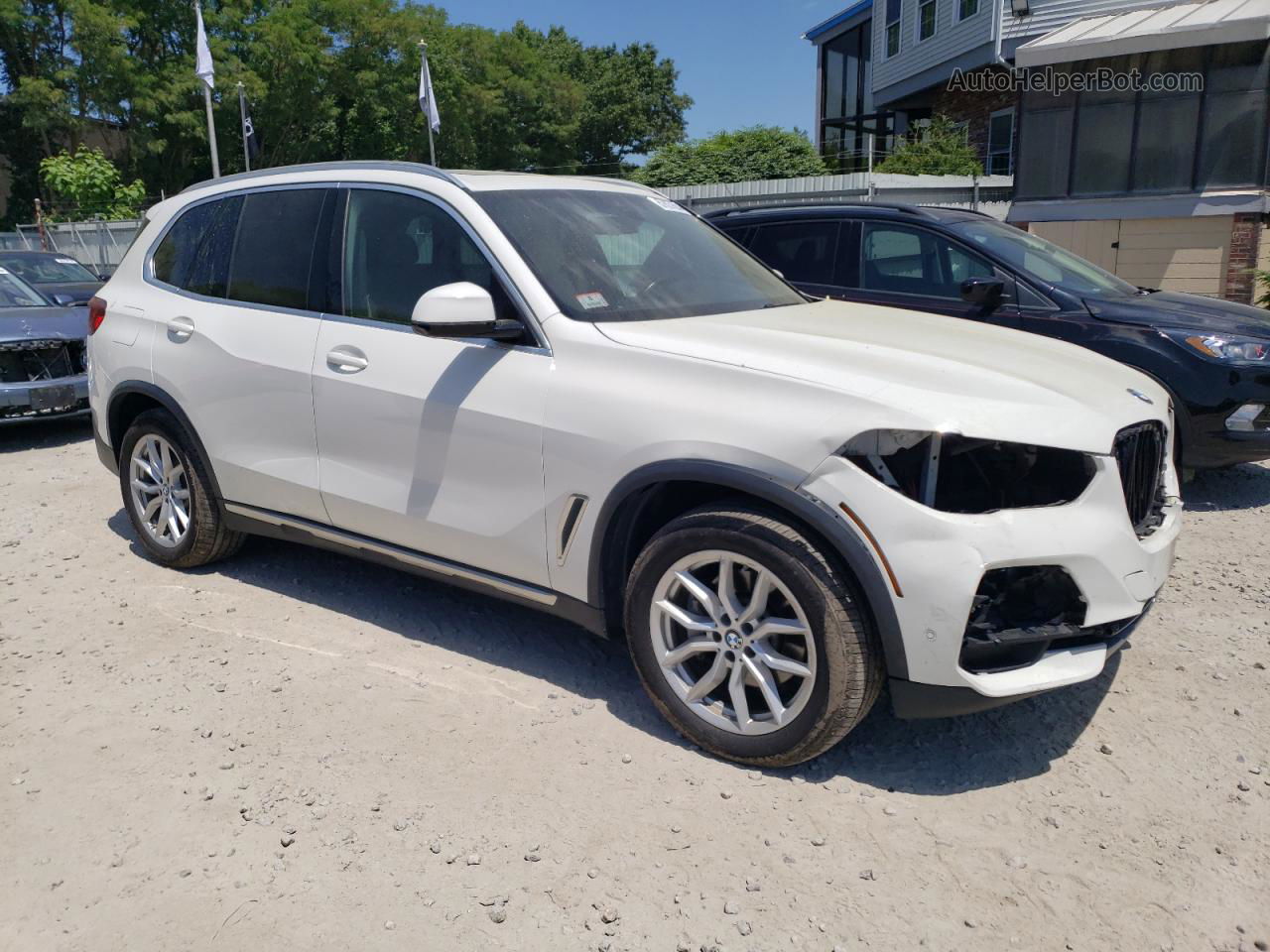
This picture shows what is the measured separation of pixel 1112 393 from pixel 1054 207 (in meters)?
16.0

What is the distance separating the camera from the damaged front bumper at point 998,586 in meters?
2.82

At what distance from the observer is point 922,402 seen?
9.53ft

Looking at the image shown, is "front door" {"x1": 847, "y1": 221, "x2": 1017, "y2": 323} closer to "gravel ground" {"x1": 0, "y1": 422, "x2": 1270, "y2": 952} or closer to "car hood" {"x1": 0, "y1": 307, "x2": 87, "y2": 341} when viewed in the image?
"gravel ground" {"x1": 0, "y1": 422, "x2": 1270, "y2": 952}

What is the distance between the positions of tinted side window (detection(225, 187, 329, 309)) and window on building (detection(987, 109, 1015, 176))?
71.1 ft

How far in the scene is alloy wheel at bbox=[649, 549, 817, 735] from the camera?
10.1ft

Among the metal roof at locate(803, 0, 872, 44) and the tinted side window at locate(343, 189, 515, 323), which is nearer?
the tinted side window at locate(343, 189, 515, 323)

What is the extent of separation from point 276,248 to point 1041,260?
4833mm

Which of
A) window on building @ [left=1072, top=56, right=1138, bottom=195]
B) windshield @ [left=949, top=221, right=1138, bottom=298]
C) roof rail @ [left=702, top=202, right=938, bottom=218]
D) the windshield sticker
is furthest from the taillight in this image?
window on building @ [left=1072, top=56, right=1138, bottom=195]

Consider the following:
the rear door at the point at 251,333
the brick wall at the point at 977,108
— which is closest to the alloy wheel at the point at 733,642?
the rear door at the point at 251,333

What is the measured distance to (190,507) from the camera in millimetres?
4883

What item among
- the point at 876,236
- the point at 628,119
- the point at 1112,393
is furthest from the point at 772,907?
the point at 628,119

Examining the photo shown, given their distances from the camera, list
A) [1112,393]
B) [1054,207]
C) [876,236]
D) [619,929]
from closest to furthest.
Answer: [619,929]
[1112,393]
[876,236]
[1054,207]

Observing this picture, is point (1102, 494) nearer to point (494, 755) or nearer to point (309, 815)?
point (494, 755)

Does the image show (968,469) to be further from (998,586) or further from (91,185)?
(91,185)
